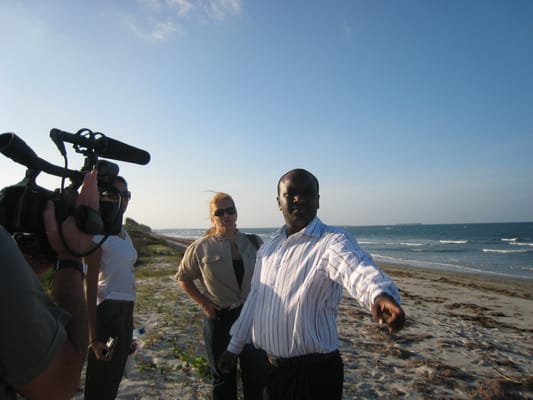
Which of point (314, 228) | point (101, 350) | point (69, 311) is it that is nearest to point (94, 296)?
point (101, 350)

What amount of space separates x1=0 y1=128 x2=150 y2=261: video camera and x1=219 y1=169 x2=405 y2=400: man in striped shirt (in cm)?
115

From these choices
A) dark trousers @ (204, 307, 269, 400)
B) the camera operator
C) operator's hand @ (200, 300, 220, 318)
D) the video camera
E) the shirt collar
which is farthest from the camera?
operator's hand @ (200, 300, 220, 318)

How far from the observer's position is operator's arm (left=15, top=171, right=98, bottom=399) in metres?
1.13

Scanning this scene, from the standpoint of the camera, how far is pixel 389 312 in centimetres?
151

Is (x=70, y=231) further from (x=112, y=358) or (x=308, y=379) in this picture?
(x=112, y=358)

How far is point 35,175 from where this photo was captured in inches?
55.3

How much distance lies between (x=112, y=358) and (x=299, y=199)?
1.92 metres

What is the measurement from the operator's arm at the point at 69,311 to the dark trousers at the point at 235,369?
69.3 inches

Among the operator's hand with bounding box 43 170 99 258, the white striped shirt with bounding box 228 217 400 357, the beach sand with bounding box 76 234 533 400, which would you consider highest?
the operator's hand with bounding box 43 170 99 258

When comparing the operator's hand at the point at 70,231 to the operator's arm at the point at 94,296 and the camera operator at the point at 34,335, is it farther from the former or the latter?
the operator's arm at the point at 94,296

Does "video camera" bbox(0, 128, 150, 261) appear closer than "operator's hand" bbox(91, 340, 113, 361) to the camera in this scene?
Yes

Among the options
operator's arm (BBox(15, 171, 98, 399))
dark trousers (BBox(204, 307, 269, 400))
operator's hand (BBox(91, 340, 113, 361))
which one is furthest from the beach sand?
operator's arm (BBox(15, 171, 98, 399))

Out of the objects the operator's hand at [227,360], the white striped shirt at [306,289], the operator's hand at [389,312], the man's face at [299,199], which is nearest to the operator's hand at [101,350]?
the operator's hand at [227,360]

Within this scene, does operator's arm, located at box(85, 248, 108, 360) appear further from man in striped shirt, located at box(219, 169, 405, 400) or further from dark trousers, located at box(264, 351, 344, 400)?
dark trousers, located at box(264, 351, 344, 400)
